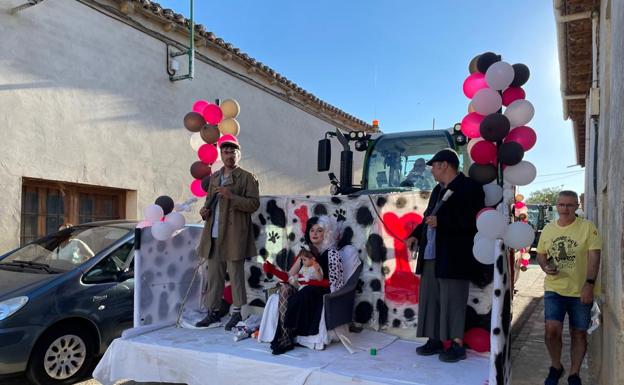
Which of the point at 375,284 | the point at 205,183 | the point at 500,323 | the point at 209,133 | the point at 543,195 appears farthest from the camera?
the point at 543,195

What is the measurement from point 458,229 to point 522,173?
680 millimetres

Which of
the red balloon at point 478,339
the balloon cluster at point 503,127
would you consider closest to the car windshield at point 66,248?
the red balloon at point 478,339

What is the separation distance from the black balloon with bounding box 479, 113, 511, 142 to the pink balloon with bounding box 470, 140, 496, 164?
0.11 metres

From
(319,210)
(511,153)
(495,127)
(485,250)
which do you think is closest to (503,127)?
(495,127)

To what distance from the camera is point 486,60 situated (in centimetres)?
401

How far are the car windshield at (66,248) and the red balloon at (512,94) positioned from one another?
426 centimetres

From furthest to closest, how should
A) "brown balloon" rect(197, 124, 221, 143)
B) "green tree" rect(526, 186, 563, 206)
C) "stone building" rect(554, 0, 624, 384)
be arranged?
"green tree" rect(526, 186, 563, 206), "brown balloon" rect(197, 124, 221, 143), "stone building" rect(554, 0, 624, 384)

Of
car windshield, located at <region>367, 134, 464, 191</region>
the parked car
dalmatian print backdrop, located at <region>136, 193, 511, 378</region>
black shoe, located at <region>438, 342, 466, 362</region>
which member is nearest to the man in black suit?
black shoe, located at <region>438, 342, 466, 362</region>

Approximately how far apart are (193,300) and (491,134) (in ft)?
11.8

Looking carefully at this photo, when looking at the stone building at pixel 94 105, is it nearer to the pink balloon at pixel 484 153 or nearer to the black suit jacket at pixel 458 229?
the black suit jacket at pixel 458 229

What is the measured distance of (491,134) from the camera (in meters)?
3.67

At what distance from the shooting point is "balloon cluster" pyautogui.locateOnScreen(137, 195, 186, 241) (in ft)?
15.4

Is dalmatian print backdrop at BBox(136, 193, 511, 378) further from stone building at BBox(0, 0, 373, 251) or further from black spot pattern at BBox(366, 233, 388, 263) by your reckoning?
stone building at BBox(0, 0, 373, 251)

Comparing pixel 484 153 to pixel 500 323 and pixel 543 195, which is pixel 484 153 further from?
pixel 543 195
